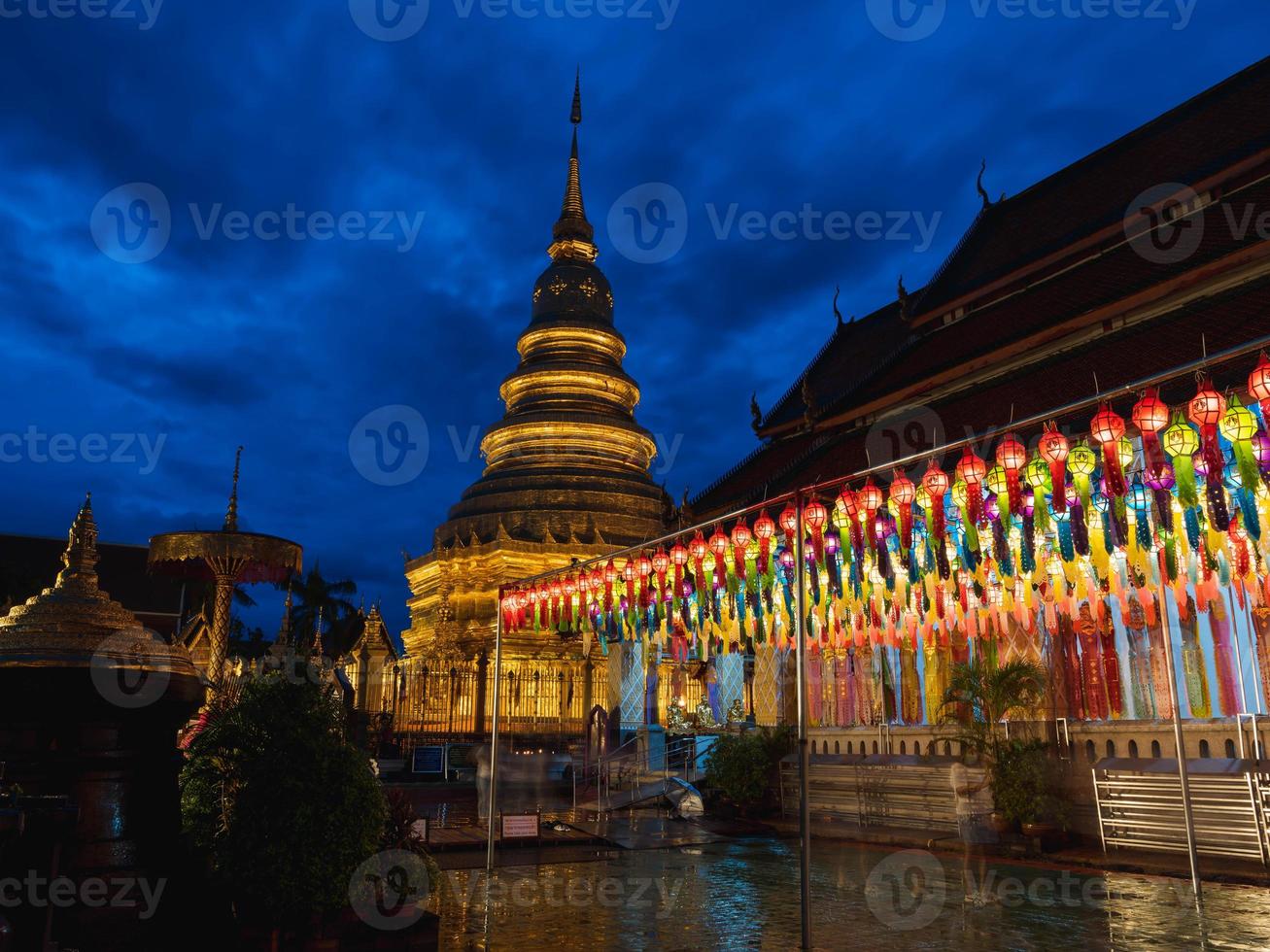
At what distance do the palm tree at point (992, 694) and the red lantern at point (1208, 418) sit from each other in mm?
6507

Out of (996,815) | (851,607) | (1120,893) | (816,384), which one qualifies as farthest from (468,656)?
(1120,893)

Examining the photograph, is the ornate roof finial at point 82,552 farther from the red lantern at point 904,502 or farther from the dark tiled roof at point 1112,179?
the dark tiled roof at point 1112,179

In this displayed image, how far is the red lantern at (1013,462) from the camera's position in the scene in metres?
9.20

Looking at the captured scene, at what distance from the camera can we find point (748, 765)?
17.7 meters

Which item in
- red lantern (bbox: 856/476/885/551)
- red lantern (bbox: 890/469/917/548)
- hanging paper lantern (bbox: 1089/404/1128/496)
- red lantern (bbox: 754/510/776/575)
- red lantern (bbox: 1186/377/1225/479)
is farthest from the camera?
red lantern (bbox: 754/510/776/575)

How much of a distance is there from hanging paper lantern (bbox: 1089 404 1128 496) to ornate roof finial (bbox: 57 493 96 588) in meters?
8.62

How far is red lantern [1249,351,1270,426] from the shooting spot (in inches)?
299

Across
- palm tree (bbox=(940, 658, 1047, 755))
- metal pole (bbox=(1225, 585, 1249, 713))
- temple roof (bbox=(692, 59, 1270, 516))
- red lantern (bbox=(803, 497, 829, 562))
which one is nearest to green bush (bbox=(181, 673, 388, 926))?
red lantern (bbox=(803, 497, 829, 562))

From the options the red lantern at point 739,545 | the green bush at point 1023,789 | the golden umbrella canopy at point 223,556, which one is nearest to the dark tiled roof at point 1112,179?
the red lantern at point 739,545

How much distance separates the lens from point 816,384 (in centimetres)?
2439

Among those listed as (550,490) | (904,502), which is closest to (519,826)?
(904,502)

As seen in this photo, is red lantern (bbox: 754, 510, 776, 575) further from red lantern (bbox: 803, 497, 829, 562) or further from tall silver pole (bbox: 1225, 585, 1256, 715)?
tall silver pole (bbox: 1225, 585, 1256, 715)

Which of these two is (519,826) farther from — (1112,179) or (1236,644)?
(1112,179)

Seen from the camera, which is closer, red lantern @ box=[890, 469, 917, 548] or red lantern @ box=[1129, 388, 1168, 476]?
red lantern @ box=[1129, 388, 1168, 476]
